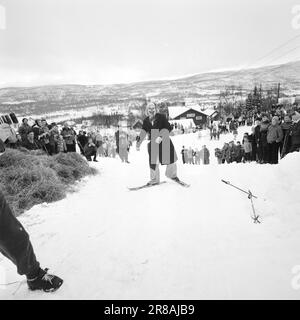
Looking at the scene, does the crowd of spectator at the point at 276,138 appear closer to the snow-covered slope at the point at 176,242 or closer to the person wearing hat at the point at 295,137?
the person wearing hat at the point at 295,137

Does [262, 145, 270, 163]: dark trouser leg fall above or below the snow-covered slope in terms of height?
below

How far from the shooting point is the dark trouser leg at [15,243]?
2.30 m

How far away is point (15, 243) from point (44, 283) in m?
0.46

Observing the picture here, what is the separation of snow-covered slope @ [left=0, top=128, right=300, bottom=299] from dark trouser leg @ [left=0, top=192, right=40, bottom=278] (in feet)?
0.92

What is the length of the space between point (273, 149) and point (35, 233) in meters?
7.74

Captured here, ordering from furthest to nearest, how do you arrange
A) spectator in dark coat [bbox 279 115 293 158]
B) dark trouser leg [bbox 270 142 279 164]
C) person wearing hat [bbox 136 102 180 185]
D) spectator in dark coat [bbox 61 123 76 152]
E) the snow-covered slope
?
spectator in dark coat [bbox 61 123 76 152], dark trouser leg [bbox 270 142 279 164], spectator in dark coat [bbox 279 115 293 158], person wearing hat [bbox 136 102 180 185], the snow-covered slope

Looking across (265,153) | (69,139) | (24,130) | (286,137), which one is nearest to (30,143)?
(24,130)

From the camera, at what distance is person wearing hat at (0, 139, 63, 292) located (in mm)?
2307

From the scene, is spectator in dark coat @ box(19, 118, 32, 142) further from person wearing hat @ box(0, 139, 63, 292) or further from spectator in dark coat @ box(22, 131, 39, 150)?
person wearing hat @ box(0, 139, 63, 292)

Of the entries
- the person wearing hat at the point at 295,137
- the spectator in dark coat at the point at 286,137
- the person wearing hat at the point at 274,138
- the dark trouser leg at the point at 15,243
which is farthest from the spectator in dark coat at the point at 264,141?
the dark trouser leg at the point at 15,243

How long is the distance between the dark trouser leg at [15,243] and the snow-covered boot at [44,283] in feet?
0.20

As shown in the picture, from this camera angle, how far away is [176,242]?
324 centimetres

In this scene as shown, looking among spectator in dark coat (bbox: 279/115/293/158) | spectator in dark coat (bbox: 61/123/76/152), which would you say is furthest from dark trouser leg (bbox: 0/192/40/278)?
spectator in dark coat (bbox: 61/123/76/152)

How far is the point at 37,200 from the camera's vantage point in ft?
16.3
